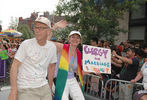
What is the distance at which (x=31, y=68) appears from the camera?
2.15 m

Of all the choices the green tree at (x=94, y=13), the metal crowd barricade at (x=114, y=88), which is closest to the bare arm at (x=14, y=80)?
the metal crowd barricade at (x=114, y=88)

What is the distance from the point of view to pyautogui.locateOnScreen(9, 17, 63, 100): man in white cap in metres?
2.08

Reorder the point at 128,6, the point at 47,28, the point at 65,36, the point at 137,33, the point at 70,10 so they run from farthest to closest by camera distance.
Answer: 1. the point at 137,33
2. the point at 65,36
3. the point at 70,10
4. the point at 128,6
5. the point at 47,28

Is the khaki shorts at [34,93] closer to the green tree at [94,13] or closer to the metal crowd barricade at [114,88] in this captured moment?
the metal crowd barricade at [114,88]

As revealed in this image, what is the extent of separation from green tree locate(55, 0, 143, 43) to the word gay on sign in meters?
3.68

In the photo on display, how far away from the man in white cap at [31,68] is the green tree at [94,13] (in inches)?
226

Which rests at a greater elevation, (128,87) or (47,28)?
(47,28)

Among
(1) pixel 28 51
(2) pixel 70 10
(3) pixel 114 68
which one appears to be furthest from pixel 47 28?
(2) pixel 70 10

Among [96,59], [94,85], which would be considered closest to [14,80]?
[96,59]

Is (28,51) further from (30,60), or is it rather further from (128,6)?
(128,6)

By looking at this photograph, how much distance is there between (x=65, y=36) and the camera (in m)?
11.3

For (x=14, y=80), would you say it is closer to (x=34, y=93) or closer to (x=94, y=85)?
(x=34, y=93)

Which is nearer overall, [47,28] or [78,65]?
[47,28]

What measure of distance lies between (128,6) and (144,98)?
223 inches
